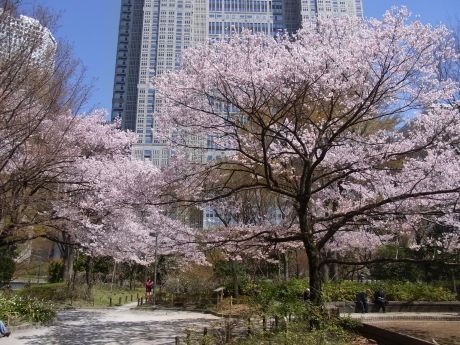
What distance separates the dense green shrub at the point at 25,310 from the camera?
13391 millimetres

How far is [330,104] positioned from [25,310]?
12001mm

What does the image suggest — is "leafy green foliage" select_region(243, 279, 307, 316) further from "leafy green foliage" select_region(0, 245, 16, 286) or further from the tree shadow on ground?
"leafy green foliage" select_region(0, 245, 16, 286)

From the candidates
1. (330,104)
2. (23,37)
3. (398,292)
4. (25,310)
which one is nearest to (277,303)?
(330,104)

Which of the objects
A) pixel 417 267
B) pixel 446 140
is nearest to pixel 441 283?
pixel 417 267

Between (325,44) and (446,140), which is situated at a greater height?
(325,44)

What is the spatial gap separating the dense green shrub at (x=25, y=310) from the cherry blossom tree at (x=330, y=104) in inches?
273

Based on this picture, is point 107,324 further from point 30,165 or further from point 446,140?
point 446,140

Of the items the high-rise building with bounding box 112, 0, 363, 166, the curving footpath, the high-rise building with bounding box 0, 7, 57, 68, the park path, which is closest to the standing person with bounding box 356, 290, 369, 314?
the curving footpath

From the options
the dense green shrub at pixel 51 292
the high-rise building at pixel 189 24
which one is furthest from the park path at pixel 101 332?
the dense green shrub at pixel 51 292

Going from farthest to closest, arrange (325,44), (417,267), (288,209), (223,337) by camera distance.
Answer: (417,267)
(288,209)
(325,44)
(223,337)

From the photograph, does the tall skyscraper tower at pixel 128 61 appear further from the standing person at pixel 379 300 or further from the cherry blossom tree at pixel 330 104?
the cherry blossom tree at pixel 330 104

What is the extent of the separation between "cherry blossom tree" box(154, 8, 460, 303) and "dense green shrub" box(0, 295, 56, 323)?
6.93 metres

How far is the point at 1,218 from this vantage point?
470 inches

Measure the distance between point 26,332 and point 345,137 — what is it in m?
10.8
